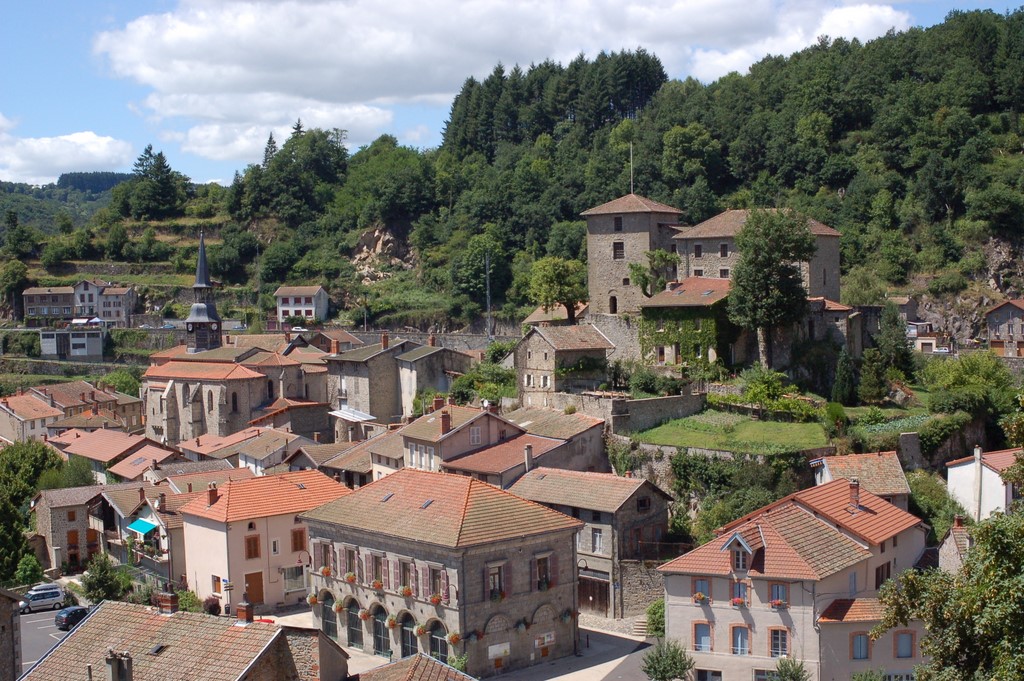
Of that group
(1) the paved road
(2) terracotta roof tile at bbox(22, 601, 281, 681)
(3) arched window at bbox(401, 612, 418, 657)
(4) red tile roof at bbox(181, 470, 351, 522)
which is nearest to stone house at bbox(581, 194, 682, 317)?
(4) red tile roof at bbox(181, 470, 351, 522)

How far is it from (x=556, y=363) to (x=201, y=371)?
1103 inches

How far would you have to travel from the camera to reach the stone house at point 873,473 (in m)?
38.8

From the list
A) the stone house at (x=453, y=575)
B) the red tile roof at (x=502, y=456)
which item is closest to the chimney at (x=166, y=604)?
the stone house at (x=453, y=575)

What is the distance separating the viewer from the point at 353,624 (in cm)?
3894

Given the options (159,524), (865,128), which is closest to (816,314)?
(159,524)

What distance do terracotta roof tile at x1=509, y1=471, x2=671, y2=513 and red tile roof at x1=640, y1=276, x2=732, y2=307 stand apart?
10290 millimetres

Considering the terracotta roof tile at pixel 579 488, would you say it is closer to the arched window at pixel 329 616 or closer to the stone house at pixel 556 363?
the arched window at pixel 329 616

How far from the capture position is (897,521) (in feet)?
120

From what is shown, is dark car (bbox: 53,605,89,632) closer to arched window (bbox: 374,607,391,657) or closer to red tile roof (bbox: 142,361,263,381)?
arched window (bbox: 374,607,391,657)

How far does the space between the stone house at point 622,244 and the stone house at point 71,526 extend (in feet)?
80.2

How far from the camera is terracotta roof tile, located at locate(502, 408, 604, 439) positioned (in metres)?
45.8

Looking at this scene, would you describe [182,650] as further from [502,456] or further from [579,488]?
[502,456]

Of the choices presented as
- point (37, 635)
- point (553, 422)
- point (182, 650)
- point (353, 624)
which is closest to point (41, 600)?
point (37, 635)

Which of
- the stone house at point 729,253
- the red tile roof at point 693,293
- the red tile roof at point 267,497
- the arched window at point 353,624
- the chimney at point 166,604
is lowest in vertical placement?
the arched window at point 353,624
